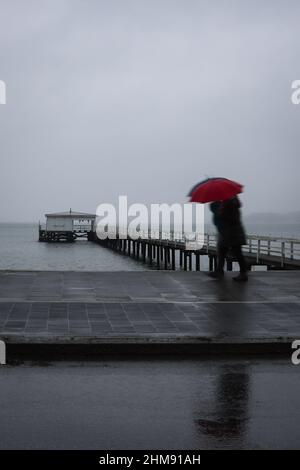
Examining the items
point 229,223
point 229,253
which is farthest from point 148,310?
point 229,253

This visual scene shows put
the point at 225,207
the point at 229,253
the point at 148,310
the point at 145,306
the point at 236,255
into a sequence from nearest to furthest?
the point at 148,310, the point at 145,306, the point at 225,207, the point at 236,255, the point at 229,253

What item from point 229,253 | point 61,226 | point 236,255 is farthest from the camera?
point 61,226

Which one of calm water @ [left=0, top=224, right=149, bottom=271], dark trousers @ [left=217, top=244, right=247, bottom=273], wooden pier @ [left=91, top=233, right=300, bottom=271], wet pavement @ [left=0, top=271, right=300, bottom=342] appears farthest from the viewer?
calm water @ [left=0, top=224, right=149, bottom=271]

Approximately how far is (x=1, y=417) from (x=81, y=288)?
671 cm

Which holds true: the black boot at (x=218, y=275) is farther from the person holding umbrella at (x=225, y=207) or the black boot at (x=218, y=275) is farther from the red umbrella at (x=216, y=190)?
the red umbrella at (x=216, y=190)

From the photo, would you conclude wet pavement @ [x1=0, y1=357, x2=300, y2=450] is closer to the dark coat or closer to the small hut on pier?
the dark coat

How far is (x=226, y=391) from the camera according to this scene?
5418 millimetres

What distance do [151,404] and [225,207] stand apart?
7.59 m

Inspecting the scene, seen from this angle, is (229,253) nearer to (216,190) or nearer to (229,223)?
(229,223)

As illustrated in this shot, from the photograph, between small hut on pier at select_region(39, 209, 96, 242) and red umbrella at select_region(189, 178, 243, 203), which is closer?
red umbrella at select_region(189, 178, 243, 203)

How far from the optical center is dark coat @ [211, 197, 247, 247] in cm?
1223

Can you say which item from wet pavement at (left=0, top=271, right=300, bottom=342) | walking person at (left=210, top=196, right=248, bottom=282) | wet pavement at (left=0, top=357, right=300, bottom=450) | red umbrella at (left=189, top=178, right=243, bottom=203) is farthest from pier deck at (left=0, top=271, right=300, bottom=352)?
red umbrella at (left=189, top=178, right=243, bottom=203)

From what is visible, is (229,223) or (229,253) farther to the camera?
(229,253)

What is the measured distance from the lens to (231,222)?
1230cm
